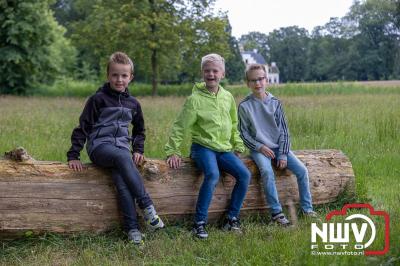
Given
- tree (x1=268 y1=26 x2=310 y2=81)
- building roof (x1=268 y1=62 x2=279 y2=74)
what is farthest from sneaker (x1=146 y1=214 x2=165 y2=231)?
building roof (x1=268 y1=62 x2=279 y2=74)

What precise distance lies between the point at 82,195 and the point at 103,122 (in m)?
0.69

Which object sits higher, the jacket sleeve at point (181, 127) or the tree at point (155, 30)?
the tree at point (155, 30)

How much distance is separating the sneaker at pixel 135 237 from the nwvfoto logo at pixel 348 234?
146cm

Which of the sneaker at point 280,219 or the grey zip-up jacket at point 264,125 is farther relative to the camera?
the grey zip-up jacket at point 264,125

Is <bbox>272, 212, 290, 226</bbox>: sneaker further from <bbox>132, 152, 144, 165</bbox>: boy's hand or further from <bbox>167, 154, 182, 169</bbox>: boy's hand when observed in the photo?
<bbox>132, 152, 144, 165</bbox>: boy's hand

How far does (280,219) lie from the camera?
4648 millimetres

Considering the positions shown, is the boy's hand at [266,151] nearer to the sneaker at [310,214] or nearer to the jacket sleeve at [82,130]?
the sneaker at [310,214]

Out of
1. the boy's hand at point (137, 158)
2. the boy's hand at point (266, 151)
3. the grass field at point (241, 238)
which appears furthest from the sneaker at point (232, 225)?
the boy's hand at point (137, 158)

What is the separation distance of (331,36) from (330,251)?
6981 centimetres

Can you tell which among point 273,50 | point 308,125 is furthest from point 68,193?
point 273,50

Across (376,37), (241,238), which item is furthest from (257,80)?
(376,37)

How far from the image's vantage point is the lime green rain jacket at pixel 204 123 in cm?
460

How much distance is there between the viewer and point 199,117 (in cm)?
463

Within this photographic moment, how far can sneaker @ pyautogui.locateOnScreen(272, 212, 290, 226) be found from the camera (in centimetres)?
462
